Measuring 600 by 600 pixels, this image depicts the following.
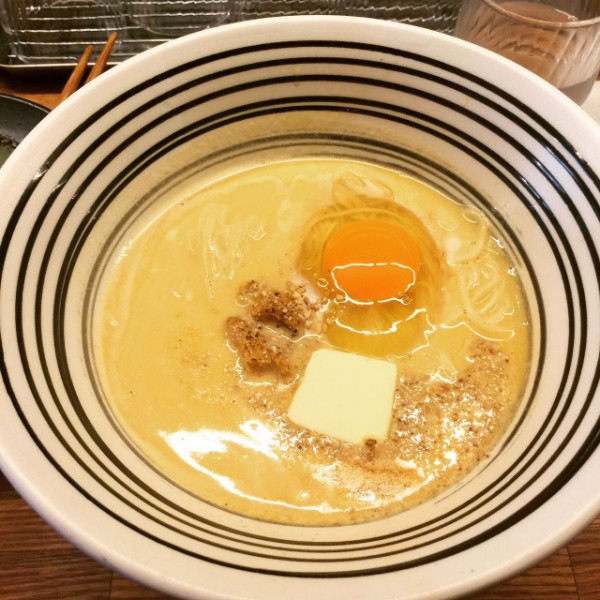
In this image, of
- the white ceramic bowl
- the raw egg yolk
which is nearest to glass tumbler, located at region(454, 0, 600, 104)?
the white ceramic bowl

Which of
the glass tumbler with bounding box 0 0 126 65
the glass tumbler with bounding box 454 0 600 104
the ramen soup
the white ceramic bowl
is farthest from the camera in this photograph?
the glass tumbler with bounding box 0 0 126 65

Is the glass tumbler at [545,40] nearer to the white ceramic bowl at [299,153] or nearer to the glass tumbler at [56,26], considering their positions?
the white ceramic bowl at [299,153]

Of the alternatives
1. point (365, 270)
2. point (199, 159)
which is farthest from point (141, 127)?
point (365, 270)

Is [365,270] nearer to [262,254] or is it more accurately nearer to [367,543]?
[262,254]

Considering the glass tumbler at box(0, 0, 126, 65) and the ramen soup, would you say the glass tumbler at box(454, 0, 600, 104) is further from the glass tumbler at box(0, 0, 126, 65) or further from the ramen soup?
the glass tumbler at box(0, 0, 126, 65)

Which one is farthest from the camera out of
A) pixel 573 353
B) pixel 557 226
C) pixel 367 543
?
pixel 557 226

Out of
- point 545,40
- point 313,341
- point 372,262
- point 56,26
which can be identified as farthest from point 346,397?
point 56,26

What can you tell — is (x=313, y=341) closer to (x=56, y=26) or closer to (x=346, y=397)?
(x=346, y=397)
